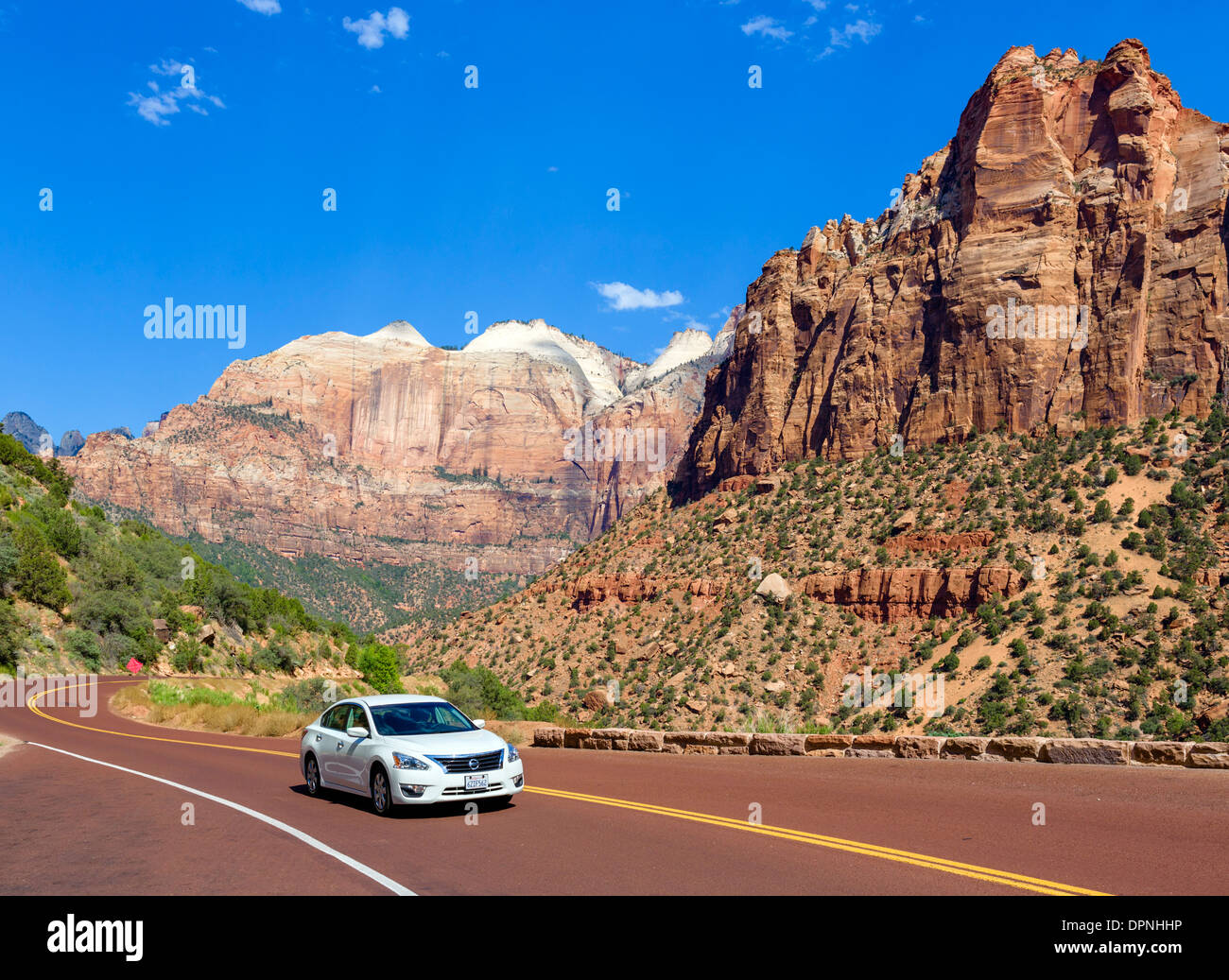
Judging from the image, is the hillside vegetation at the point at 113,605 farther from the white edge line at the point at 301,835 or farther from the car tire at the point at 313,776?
the car tire at the point at 313,776

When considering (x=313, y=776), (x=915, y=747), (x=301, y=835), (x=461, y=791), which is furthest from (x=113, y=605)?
(x=915, y=747)

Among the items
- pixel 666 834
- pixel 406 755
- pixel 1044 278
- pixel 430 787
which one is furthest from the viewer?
pixel 1044 278

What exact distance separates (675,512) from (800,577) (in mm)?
28720

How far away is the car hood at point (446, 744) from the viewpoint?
11.4 meters

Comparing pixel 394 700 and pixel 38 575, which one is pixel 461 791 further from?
pixel 38 575

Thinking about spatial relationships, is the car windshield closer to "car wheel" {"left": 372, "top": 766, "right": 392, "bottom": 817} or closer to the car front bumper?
"car wheel" {"left": 372, "top": 766, "right": 392, "bottom": 817}

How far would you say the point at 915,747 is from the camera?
601 inches

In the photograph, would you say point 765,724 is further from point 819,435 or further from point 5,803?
point 819,435

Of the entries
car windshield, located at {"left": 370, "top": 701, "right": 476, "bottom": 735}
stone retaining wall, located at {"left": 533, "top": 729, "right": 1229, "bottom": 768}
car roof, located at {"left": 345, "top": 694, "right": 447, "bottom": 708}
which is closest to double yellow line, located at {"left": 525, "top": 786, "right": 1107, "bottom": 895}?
car windshield, located at {"left": 370, "top": 701, "right": 476, "bottom": 735}

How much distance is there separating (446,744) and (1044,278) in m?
73.4

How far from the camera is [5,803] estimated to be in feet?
42.5

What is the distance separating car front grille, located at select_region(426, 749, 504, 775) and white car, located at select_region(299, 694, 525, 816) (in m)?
0.01

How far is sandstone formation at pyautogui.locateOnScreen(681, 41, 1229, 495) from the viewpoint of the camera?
2726 inches
